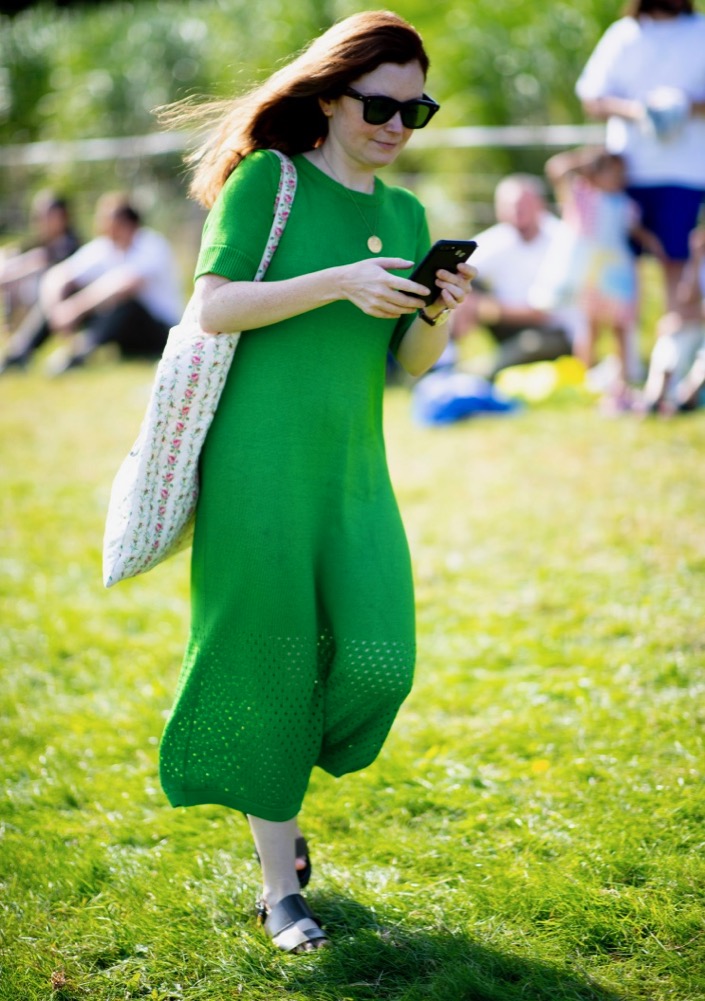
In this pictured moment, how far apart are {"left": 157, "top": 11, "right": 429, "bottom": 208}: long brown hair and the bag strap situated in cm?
17

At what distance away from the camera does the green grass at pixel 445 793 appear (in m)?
2.64

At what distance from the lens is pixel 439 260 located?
2.54 meters

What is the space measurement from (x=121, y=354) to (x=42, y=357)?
1.25 meters

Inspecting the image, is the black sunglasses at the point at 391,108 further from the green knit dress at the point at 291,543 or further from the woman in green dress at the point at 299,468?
the green knit dress at the point at 291,543

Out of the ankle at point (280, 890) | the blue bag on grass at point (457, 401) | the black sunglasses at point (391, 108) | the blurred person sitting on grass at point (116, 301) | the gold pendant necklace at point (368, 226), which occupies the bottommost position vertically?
the blue bag on grass at point (457, 401)

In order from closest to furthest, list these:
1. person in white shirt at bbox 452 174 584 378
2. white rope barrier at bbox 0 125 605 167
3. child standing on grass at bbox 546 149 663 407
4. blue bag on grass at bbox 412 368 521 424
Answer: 1. child standing on grass at bbox 546 149 663 407
2. blue bag on grass at bbox 412 368 521 424
3. person in white shirt at bbox 452 174 584 378
4. white rope barrier at bbox 0 125 605 167

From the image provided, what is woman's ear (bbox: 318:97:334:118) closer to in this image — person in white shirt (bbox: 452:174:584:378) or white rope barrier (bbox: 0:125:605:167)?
white rope barrier (bbox: 0:125:605:167)

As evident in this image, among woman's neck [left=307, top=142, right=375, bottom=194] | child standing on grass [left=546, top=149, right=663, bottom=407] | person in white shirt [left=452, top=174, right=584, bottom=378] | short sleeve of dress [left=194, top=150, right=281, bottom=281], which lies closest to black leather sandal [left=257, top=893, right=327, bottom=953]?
short sleeve of dress [left=194, top=150, right=281, bottom=281]

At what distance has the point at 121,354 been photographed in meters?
11.4

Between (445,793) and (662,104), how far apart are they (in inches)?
191

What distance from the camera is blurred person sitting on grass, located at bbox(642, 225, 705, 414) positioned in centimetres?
690

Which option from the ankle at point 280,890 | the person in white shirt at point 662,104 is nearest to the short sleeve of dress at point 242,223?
the ankle at point 280,890

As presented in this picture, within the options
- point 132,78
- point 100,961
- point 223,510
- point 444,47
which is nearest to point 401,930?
point 100,961

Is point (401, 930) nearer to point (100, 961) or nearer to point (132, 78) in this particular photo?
point (100, 961)
